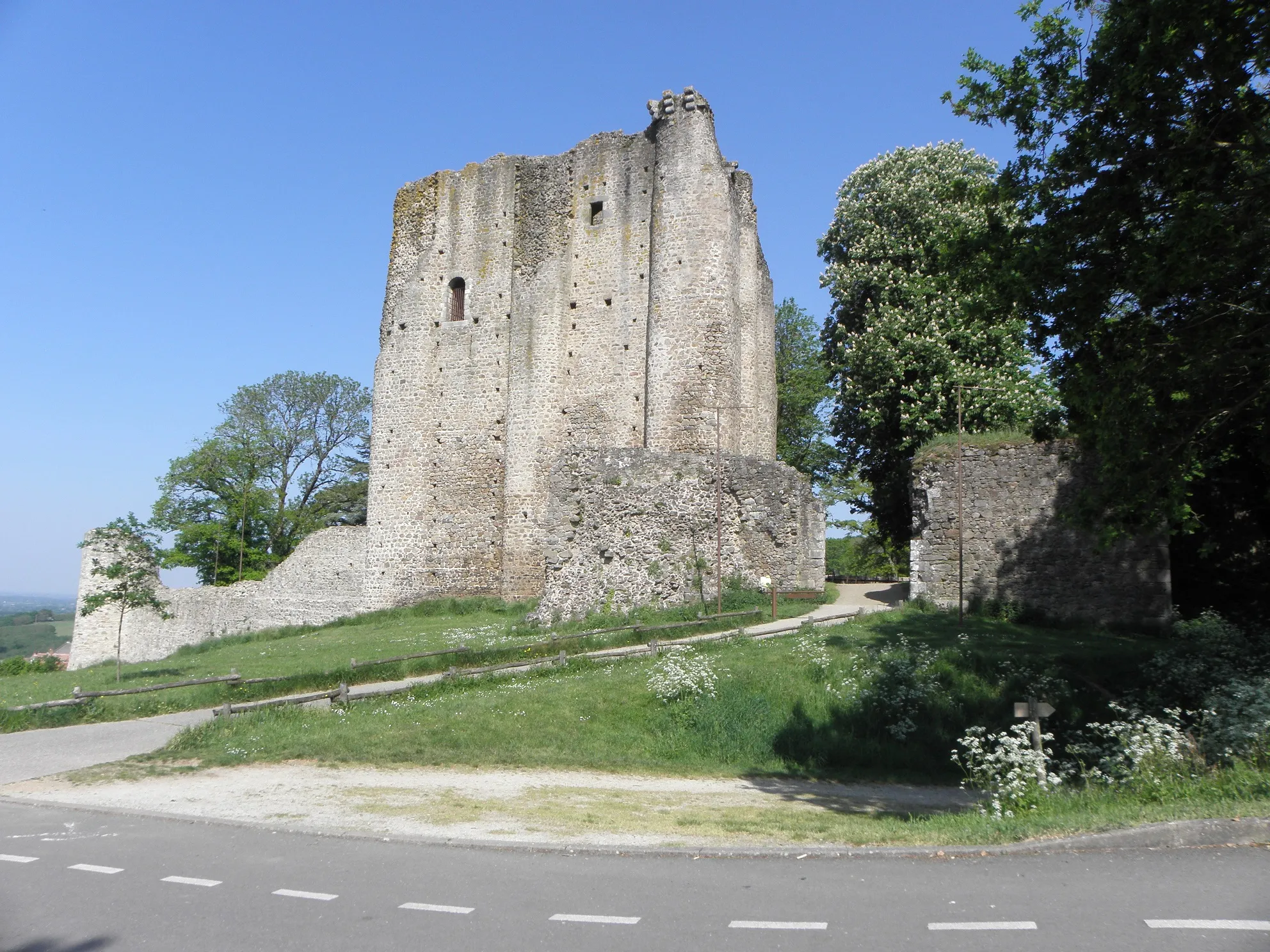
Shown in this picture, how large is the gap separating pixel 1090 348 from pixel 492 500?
22.3 metres

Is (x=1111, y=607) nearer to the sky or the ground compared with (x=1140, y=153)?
nearer to the ground

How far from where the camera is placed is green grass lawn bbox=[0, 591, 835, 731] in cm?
1603

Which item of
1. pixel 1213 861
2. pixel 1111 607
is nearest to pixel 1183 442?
pixel 1213 861

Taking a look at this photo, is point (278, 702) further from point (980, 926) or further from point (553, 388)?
point (553, 388)

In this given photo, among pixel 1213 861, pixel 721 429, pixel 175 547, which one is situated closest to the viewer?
pixel 1213 861

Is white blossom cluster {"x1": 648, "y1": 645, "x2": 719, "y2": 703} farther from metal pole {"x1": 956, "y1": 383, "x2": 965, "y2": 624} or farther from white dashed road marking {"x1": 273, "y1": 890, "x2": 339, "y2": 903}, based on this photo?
white dashed road marking {"x1": 273, "y1": 890, "x2": 339, "y2": 903}

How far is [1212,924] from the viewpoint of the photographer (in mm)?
5273

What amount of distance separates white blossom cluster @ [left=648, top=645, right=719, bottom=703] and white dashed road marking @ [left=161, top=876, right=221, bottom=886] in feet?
26.0

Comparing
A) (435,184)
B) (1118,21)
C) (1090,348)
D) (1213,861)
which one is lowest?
(1213,861)

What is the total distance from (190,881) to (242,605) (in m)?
30.1

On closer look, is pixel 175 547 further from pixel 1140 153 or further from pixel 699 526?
pixel 1140 153

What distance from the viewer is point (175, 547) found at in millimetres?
47781

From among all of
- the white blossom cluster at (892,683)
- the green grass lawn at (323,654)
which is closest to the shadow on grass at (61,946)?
the white blossom cluster at (892,683)

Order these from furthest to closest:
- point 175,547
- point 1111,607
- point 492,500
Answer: point 175,547
point 492,500
point 1111,607
